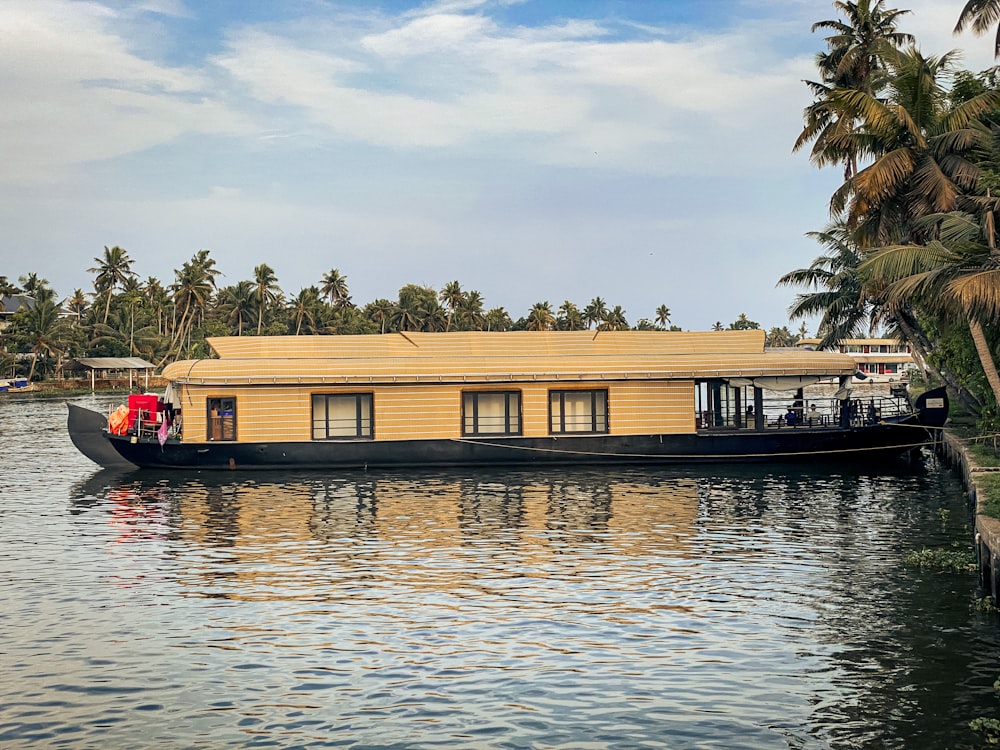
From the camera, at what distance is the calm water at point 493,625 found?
35.3 feet

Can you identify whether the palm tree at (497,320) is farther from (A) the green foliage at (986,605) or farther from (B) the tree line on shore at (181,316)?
(A) the green foliage at (986,605)

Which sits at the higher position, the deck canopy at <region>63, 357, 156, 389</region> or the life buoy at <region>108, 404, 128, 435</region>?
the deck canopy at <region>63, 357, 156, 389</region>

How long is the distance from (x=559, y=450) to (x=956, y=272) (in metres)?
15.1

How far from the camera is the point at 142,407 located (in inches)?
1369

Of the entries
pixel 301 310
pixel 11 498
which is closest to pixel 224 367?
pixel 11 498

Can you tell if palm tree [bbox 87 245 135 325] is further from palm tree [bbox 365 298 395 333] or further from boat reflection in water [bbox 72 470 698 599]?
boat reflection in water [bbox 72 470 698 599]

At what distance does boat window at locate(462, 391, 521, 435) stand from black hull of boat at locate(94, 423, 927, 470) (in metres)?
0.53

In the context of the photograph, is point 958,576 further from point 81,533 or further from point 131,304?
point 131,304

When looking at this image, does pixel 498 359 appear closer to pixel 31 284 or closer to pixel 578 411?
pixel 578 411

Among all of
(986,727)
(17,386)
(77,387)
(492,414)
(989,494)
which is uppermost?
(17,386)

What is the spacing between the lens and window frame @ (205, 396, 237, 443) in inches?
1276

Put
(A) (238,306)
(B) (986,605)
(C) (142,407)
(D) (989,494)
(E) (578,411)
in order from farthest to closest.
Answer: (A) (238,306) < (C) (142,407) < (E) (578,411) < (D) (989,494) < (B) (986,605)

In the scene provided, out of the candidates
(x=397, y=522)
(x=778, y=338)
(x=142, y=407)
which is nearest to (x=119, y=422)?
(x=142, y=407)

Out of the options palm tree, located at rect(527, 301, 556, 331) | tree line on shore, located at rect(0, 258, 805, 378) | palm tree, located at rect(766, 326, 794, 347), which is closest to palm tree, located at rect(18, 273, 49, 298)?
tree line on shore, located at rect(0, 258, 805, 378)
